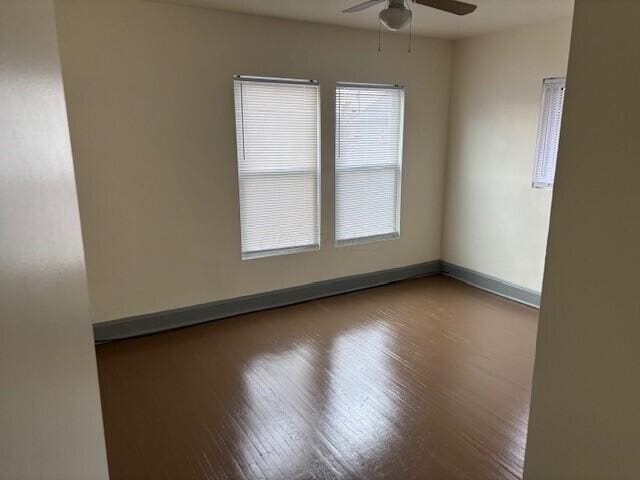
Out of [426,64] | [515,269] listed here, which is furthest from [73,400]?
[426,64]

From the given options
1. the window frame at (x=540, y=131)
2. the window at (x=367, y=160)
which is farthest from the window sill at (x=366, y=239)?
the window frame at (x=540, y=131)

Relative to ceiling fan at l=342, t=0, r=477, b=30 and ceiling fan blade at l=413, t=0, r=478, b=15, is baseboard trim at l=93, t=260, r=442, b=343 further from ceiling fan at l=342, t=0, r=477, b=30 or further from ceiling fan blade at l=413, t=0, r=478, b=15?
ceiling fan blade at l=413, t=0, r=478, b=15

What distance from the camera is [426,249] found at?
5129 millimetres

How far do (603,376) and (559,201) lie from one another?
1.41 feet

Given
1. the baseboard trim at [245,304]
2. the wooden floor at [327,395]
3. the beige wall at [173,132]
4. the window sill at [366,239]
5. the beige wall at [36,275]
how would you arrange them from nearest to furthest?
1. the beige wall at [36,275]
2. the wooden floor at [327,395]
3. the beige wall at [173,132]
4. the baseboard trim at [245,304]
5. the window sill at [366,239]

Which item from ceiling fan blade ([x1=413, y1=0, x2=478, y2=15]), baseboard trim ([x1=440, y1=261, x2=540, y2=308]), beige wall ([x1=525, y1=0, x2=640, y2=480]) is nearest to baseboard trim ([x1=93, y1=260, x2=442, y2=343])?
baseboard trim ([x1=440, y1=261, x2=540, y2=308])

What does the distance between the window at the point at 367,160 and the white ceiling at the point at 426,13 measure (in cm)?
63

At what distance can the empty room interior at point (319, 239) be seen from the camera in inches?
36.4

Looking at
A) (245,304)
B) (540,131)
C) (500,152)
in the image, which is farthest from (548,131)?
(245,304)

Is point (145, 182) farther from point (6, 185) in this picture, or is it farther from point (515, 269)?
point (515, 269)

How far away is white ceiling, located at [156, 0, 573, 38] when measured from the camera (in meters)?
3.27

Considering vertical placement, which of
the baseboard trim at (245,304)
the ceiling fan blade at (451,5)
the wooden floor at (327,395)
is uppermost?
the ceiling fan blade at (451,5)

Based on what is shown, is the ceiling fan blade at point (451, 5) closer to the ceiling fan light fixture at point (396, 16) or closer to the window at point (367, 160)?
the ceiling fan light fixture at point (396, 16)

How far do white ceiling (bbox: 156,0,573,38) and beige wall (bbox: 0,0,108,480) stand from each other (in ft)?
8.52
